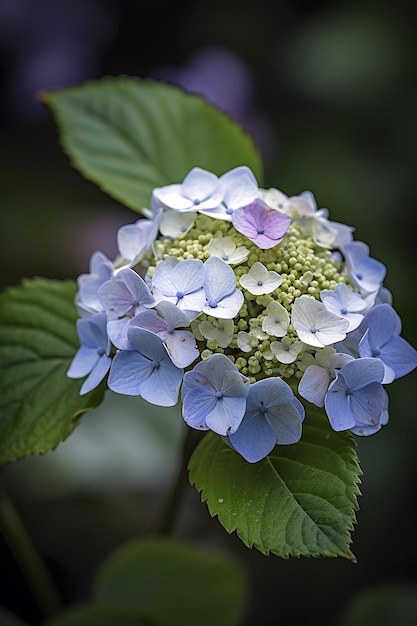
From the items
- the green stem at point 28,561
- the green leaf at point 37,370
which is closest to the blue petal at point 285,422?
the green leaf at point 37,370

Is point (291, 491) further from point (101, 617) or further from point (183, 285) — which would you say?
point (101, 617)

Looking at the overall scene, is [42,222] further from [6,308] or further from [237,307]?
[237,307]

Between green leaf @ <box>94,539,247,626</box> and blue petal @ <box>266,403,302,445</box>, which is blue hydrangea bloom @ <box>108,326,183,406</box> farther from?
green leaf @ <box>94,539,247,626</box>

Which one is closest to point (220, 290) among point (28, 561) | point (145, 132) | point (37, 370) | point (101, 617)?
point (37, 370)

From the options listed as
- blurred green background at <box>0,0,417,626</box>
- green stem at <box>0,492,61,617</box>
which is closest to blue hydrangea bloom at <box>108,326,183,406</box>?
green stem at <box>0,492,61,617</box>

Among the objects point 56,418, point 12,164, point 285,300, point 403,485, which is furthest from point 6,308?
point 12,164

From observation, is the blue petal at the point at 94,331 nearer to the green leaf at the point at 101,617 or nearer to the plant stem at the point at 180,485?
the plant stem at the point at 180,485
